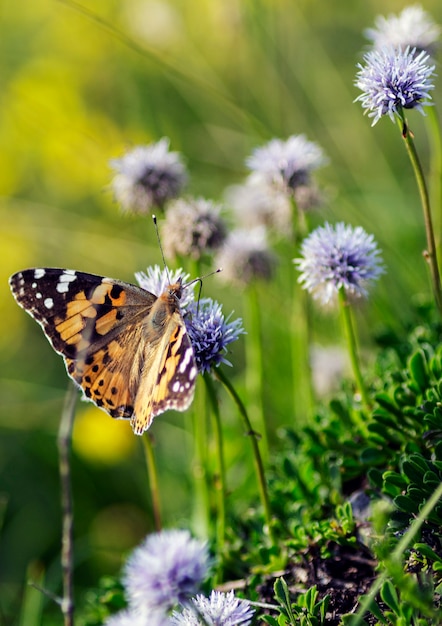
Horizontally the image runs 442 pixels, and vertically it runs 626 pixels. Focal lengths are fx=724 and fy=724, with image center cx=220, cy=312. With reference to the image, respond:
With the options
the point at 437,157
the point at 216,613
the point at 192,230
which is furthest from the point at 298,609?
the point at 437,157

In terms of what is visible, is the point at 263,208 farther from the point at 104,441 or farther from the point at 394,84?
the point at 104,441

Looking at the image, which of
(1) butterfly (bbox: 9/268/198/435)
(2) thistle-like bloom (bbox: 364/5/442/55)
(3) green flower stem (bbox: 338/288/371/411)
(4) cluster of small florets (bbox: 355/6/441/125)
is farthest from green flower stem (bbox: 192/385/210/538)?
(2) thistle-like bloom (bbox: 364/5/442/55)

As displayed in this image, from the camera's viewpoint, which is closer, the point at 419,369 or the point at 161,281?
the point at 419,369

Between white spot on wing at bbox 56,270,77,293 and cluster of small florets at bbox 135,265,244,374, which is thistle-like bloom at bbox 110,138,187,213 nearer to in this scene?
white spot on wing at bbox 56,270,77,293

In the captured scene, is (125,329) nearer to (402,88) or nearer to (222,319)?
(222,319)

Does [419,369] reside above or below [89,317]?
A: below

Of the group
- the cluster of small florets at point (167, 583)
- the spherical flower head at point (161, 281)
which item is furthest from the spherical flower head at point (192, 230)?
the cluster of small florets at point (167, 583)

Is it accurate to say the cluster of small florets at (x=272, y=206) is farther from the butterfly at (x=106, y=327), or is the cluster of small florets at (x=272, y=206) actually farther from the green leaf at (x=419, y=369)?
the green leaf at (x=419, y=369)
